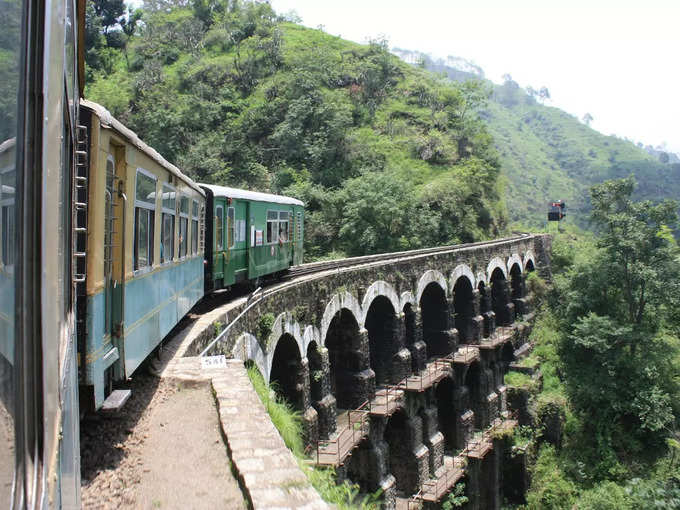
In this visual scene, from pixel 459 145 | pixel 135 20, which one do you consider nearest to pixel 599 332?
pixel 459 145

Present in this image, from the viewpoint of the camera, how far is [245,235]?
11516 mm

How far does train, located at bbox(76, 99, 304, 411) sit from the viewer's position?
12.3ft

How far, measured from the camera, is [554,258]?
110 feet

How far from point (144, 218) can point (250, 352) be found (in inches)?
155

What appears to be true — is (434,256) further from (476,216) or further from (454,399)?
(476,216)

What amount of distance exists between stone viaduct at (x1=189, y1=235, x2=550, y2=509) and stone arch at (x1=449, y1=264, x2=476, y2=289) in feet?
0.12

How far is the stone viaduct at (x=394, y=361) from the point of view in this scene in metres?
10.9

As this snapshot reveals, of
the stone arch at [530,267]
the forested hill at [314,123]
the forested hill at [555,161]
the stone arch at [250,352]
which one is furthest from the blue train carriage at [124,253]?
the forested hill at [555,161]

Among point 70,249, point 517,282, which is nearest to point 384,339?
point 70,249

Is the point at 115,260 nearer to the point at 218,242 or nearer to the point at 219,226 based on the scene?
the point at 218,242

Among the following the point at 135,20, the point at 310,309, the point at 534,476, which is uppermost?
the point at 135,20

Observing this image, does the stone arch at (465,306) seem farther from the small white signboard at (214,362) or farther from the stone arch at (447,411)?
the small white signboard at (214,362)

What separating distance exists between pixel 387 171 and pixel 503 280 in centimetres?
856

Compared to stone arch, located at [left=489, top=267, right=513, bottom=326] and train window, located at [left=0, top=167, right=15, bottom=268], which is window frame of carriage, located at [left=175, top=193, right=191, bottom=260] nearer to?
train window, located at [left=0, top=167, right=15, bottom=268]
